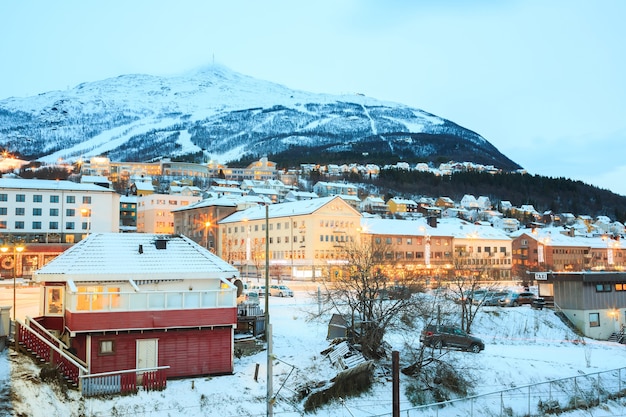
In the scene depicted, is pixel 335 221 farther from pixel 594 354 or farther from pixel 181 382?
pixel 181 382

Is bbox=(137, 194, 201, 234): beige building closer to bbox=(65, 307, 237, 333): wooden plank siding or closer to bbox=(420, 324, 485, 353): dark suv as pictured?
bbox=(420, 324, 485, 353): dark suv

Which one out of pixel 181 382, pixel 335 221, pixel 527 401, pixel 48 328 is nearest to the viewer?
pixel 181 382

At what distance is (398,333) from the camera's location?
4078 cm

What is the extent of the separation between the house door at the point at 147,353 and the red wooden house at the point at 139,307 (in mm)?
43

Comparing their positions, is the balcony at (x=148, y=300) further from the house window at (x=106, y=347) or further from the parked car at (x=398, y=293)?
the parked car at (x=398, y=293)

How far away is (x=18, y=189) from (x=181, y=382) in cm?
8982

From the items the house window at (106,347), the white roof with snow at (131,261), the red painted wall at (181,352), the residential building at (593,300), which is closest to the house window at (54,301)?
the white roof with snow at (131,261)

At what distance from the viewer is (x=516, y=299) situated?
58.6m

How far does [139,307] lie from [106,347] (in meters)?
2.17

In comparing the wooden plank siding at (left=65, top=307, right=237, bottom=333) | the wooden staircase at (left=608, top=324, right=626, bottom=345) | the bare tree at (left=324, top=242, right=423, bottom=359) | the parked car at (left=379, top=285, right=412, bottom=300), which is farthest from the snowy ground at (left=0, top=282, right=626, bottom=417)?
the wooden staircase at (left=608, top=324, right=626, bottom=345)

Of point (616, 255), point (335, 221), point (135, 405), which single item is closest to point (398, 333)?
point (135, 405)

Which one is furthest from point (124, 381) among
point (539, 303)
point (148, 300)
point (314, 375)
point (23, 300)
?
point (539, 303)

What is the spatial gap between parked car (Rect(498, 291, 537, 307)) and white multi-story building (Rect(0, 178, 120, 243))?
232 feet

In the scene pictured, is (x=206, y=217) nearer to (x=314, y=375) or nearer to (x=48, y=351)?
(x=314, y=375)
